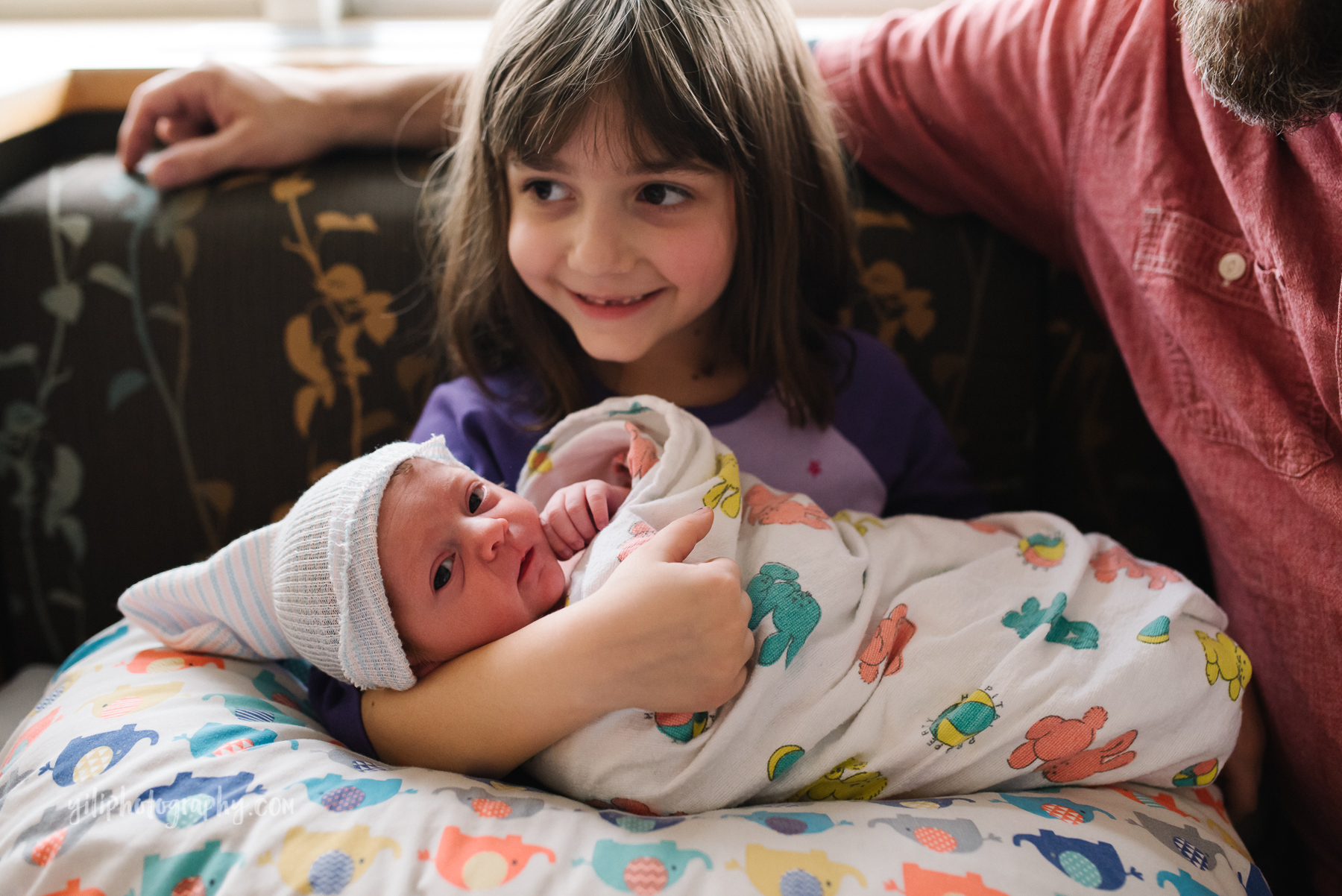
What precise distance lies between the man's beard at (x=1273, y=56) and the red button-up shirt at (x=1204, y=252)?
0.06 metres

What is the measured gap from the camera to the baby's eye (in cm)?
101

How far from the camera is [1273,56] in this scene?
74 cm

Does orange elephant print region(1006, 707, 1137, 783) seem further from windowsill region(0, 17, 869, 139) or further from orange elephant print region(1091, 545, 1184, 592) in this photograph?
windowsill region(0, 17, 869, 139)

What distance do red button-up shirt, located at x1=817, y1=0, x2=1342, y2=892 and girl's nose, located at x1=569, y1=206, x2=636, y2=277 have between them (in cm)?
45

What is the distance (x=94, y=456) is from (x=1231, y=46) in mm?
1379

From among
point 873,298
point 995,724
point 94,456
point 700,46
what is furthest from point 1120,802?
point 94,456

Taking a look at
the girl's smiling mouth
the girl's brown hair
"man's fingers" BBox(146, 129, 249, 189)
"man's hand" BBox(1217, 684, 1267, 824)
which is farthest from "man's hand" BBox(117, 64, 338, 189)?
"man's hand" BBox(1217, 684, 1267, 824)

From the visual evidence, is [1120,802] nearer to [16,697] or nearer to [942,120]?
[942,120]

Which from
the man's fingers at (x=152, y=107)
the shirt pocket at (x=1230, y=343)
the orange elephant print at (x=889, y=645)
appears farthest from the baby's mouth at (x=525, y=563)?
the man's fingers at (x=152, y=107)

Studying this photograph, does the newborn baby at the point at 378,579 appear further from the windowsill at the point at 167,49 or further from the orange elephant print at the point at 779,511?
the windowsill at the point at 167,49

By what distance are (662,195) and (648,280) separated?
3.6 inches

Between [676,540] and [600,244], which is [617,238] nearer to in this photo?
[600,244]

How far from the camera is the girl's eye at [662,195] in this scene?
99 centimetres

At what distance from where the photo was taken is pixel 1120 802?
0.82 metres
